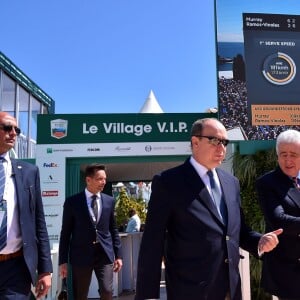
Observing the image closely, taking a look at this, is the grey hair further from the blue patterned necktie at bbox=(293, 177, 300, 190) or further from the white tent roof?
the white tent roof

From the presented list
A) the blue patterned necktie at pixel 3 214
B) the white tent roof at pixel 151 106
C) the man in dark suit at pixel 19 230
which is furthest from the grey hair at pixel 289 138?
the white tent roof at pixel 151 106

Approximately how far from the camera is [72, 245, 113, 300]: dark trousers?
4.70 meters

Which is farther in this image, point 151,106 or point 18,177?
point 151,106

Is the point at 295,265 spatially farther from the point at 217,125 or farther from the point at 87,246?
the point at 87,246

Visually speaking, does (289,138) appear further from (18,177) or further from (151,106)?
(151,106)

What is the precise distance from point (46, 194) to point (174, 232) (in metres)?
5.96

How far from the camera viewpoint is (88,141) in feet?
26.8

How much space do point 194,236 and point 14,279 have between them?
1.25 m

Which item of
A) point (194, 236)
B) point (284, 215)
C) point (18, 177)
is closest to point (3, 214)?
point (18, 177)

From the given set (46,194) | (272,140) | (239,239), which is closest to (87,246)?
(239,239)

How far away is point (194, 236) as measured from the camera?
7.75 ft

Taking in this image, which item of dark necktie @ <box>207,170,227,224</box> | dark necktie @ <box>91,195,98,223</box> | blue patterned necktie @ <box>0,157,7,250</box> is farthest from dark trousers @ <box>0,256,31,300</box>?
dark necktie @ <box>91,195,98,223</box>

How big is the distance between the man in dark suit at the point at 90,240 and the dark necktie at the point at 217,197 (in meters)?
2.55

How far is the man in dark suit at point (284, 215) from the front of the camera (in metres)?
2.63
